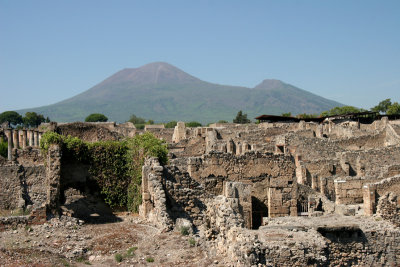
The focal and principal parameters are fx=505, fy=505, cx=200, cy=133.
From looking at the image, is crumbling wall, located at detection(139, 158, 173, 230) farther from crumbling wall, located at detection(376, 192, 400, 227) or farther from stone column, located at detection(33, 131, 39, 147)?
stone column, located at detection(33, 131, 39, 147)

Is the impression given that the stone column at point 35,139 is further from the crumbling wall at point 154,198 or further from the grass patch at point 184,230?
the grass patch at point 184,230

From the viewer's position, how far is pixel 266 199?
1978cm

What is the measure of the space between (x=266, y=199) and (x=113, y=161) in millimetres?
7136

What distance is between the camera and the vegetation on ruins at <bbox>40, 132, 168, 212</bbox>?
72.3 feet

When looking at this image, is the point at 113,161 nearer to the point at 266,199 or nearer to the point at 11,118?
the point at 266,199

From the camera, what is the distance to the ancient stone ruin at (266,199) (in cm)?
1238

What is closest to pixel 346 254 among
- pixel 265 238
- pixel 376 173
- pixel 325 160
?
pixel 265 238

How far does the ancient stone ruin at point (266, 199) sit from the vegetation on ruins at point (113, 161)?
61cm

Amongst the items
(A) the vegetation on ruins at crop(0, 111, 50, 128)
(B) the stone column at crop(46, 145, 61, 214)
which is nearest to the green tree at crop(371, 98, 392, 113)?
(B) the stone column at crop(46, 145, 61, 214)

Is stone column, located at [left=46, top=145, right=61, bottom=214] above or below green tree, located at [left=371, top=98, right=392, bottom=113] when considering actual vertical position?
below

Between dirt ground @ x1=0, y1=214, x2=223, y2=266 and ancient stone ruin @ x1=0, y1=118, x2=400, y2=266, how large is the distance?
20.2 inches

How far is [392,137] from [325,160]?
34.0ft

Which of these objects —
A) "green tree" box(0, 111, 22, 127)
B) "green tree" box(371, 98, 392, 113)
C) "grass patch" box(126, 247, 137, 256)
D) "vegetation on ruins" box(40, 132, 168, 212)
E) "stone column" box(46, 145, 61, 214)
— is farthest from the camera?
"green tree" box(0, 111, 22, 127)

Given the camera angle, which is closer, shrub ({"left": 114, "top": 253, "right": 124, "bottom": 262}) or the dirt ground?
the dirt ground
